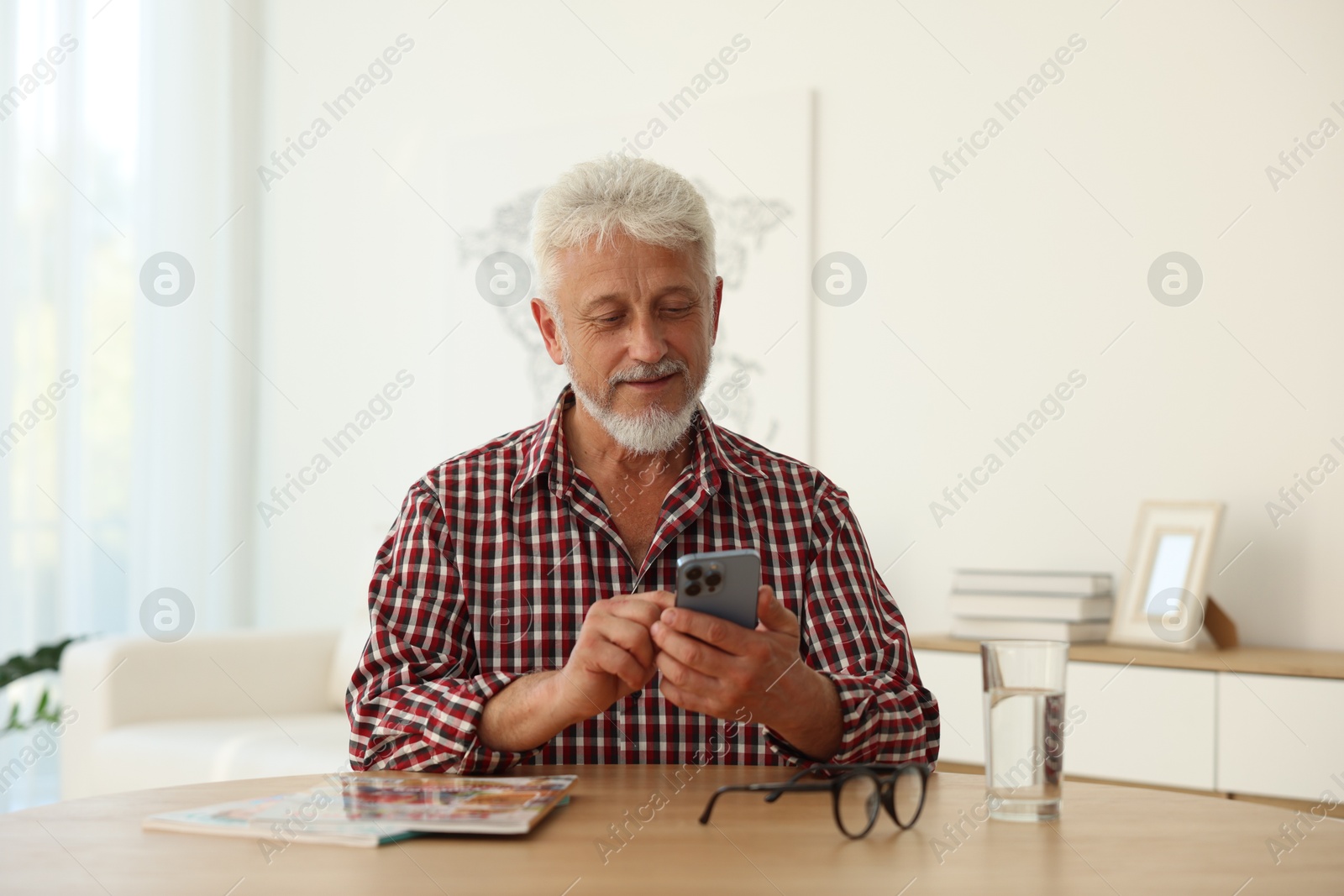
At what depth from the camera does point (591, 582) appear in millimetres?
1613

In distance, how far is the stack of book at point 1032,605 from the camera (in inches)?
102

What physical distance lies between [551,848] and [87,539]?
346 cm

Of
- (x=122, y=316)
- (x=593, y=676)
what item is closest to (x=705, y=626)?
(x=593, y=676)

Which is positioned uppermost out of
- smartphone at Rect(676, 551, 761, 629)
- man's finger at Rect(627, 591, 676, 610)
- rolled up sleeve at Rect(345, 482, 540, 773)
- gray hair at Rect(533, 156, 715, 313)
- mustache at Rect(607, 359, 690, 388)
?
gray hair at Rect(533, 156, 715, 313)

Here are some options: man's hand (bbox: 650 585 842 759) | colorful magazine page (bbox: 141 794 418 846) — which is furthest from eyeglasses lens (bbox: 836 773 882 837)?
colorful magazine page (bbox: 141 794 418 846)

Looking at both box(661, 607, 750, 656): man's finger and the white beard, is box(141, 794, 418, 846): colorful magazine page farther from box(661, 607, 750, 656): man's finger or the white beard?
the white beard

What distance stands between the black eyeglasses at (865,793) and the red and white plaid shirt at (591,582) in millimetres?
256

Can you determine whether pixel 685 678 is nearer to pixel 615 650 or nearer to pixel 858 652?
pixel 615 650

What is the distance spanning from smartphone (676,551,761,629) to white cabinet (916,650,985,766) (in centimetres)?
153

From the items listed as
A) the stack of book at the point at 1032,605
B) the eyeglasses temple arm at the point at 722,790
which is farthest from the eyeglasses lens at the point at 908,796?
the stack of book at the point at 1032,605

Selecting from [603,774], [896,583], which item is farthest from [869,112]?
[603,774]

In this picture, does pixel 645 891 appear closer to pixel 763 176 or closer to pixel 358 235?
pixel 763 176

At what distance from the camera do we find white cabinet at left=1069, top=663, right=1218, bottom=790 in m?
2.32

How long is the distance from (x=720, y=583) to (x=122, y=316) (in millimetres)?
3451
